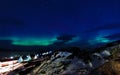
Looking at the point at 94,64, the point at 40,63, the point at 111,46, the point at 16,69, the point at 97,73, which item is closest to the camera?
the point at 97,73

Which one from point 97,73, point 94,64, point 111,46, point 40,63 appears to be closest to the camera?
point 97,73

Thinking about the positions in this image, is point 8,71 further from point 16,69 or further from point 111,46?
point 111,46

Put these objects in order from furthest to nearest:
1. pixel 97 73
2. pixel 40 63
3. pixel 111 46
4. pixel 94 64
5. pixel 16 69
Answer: pixel 40 63, pixel 16 69, pixel 111 46, pixel 94 64, pixel 97 73

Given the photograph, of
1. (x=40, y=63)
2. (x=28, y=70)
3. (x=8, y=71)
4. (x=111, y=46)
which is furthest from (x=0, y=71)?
(x=111, y=46)

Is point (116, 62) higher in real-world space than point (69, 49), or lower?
lower

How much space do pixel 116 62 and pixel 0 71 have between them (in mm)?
3243

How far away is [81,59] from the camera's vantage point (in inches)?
206

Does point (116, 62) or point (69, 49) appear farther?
point (69, 49)

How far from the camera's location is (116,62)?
15.5 feet

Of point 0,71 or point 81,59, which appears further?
point 0,71

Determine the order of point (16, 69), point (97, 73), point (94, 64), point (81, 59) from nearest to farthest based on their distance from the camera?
point (97, 73) → point (94, 64) → point (81, 59) → point (16, 69)

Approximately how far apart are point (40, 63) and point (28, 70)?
620 mm

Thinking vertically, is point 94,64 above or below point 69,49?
below

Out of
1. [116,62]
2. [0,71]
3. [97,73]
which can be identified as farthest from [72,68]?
[0,71]
